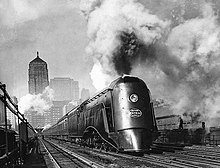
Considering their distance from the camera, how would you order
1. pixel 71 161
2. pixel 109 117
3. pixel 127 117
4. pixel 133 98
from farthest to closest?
1. pixel 109 117
2. pixel 71 161
3. pixel 133 98
4. pixel 127 117

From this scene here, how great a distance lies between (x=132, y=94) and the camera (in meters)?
17.6

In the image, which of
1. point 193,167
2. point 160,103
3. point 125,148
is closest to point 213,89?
point 160,103

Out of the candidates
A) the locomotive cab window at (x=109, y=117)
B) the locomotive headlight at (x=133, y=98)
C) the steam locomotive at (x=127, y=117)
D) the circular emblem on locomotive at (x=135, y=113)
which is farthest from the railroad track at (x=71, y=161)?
the locomotive headlight at (x=133, y=98)

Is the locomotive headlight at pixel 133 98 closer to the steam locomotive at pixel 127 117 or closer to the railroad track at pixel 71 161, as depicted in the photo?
the steam locomotive at pixel 127 117

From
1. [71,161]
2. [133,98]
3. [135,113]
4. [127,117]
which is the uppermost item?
[133,98]

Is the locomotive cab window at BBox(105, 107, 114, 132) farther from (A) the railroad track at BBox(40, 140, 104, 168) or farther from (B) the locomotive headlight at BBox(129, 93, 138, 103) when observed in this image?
(A) the railroad track at BBox(40, 140, 104, 168)

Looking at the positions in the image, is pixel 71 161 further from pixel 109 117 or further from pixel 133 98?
pixel 133 98

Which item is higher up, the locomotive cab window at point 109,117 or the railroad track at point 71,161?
the locomotive cab window at point 109,117

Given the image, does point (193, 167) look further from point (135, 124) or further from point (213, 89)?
point (213, 89)

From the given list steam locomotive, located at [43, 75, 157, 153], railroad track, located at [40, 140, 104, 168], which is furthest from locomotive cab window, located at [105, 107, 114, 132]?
railroad track, located at [40, 140, 104, 168]

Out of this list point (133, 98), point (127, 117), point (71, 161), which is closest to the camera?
point (127, 117)

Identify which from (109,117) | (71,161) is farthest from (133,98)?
(71,161)

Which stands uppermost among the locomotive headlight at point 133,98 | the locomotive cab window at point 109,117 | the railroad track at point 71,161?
the locomotive headlight at point 133,98

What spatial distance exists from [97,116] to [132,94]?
3071 mm
